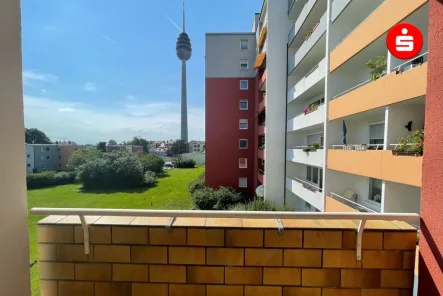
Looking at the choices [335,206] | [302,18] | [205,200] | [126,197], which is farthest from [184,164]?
[335,206]

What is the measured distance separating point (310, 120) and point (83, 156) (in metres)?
29.6

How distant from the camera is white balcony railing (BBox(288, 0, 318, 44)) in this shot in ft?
27.1

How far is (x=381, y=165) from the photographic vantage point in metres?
4.74

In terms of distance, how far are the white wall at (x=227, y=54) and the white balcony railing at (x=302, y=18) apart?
5.92 metres

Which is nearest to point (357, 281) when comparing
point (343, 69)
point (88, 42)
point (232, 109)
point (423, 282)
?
point (423, 282)

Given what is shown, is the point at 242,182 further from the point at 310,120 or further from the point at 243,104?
the point at 310,120

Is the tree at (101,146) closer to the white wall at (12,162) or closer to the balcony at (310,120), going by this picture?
the balcony at (310,120)

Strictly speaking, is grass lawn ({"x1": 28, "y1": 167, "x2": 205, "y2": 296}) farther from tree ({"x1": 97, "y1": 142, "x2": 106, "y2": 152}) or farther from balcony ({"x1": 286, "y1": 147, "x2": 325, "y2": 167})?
balcony ({"x1": 286, "y1": 147, "x2": 325, "y2": 167})

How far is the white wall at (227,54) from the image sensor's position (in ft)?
53.3

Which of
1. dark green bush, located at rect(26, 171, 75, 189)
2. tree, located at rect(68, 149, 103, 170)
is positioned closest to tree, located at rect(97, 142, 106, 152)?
tree, located at rect(68, 149, 103, 170)

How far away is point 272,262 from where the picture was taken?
3.36ft

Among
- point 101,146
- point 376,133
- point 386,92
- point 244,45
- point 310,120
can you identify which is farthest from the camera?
point 101,146

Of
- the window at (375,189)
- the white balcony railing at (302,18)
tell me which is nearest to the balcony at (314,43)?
the white balcony railing at (302,18)

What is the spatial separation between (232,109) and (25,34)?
647 inches
